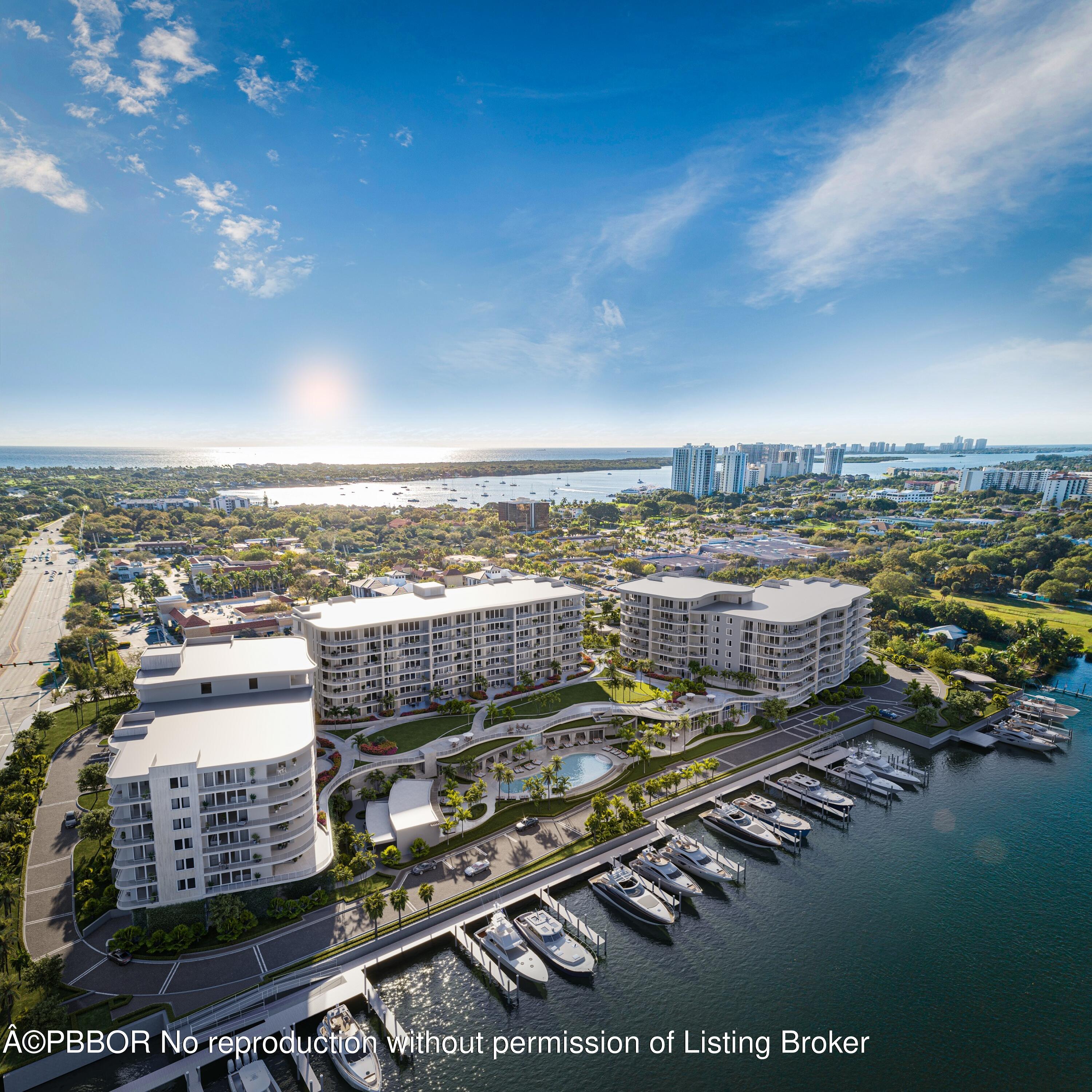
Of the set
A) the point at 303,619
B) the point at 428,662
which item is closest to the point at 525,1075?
the point at 428,662

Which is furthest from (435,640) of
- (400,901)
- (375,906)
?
(375,906)

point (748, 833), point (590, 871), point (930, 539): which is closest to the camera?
point (590, 871)

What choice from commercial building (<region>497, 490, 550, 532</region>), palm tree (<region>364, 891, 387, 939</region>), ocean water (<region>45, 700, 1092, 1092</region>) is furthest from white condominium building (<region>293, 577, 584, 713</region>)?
commercial building (<region>497, 490, 550, 532</region>)

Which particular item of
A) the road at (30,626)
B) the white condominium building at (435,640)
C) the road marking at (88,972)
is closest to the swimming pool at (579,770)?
the white condominium building at (435,640)

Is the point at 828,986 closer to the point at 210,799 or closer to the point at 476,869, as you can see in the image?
the point at 476,869

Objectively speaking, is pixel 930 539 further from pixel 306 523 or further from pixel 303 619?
pixel 306 523

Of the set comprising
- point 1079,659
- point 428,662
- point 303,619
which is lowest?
point 1079,659

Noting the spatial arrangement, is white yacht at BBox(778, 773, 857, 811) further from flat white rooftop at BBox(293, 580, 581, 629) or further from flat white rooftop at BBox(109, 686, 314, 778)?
flat white rooftop at BBox(109, 686, 314, 778)
